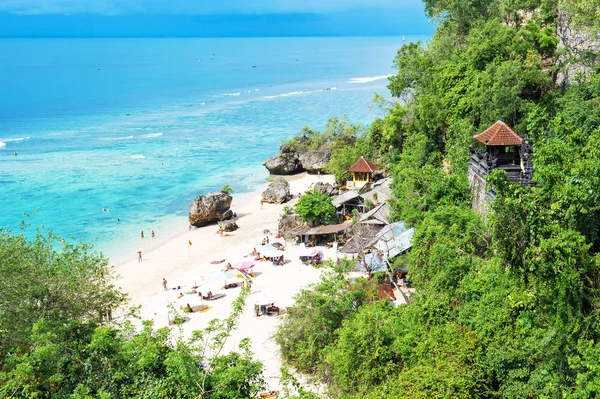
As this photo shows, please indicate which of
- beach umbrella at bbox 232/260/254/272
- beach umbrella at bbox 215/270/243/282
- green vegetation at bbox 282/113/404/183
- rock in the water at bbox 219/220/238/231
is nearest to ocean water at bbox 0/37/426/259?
green vegetation at bbox 282/113/404/183

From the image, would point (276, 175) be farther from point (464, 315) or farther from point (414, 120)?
point (464, 315)

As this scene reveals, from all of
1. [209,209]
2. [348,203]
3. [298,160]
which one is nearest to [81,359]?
[348,203]

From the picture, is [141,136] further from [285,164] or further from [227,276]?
[227,276]

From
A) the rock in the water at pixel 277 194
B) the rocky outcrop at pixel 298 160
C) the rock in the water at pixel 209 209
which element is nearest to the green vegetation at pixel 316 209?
the rock in the water at pixel 209 209

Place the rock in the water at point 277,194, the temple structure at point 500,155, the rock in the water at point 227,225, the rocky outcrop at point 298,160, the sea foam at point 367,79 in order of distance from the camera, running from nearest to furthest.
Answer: the temple structure at point 500,155 → the rock in the water at point 227,225 → the rock in the water at point 277,194 → the rocky outcrop at point 298,160 → the sea foam at point 367,79

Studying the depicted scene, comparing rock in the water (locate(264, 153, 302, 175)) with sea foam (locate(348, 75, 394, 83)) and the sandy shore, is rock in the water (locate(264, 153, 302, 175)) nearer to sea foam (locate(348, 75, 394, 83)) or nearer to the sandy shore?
the sandy shore

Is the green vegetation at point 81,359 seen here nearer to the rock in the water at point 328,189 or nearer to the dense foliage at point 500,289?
the dense foliage at point 500,289
